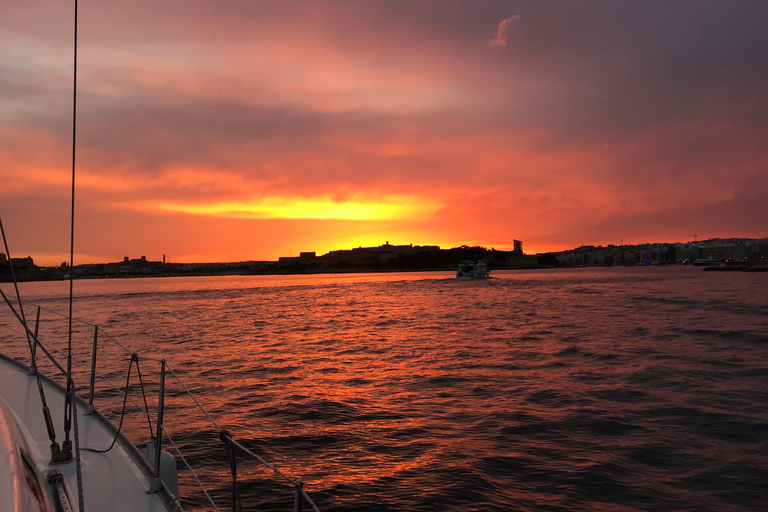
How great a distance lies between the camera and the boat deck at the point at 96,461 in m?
3.19

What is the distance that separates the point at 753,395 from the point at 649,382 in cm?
193

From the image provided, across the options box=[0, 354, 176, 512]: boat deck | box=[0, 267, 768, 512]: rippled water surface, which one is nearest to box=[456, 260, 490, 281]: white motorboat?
box=[0, 267, 768, 512]: rippled water surface

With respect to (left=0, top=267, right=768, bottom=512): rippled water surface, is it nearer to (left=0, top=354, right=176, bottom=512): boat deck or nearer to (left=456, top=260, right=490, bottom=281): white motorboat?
(left=0, top=354, right=176, bottom=512): boat deck

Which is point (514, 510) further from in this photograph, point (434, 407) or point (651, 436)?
point (434, 407)

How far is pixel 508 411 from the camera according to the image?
9.12 m

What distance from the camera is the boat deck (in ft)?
10.5

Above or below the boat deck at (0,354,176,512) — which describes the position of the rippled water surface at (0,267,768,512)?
below

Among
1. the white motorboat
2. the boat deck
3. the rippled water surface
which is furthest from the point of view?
the white motorboat

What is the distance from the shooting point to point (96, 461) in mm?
3832

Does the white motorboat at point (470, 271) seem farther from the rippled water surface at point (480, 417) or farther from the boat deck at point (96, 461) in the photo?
the boat deck at point (96, 461)

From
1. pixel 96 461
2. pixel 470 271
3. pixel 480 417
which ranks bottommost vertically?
pixel 480 417

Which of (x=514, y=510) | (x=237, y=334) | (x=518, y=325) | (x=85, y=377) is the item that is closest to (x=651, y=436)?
(x=514, y=510)

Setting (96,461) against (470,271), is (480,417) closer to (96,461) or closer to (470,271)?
(96,461)

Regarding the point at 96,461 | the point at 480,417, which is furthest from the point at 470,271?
the point at 96,461
